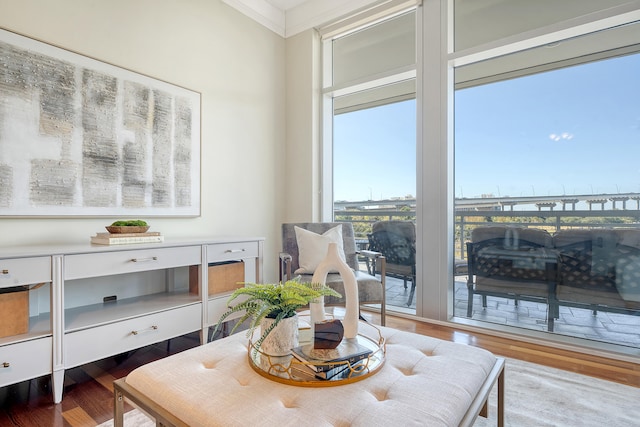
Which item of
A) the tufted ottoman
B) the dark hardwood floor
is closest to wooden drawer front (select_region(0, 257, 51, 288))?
the dark hardwood floor

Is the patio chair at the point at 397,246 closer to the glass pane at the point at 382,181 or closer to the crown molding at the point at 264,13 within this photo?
the glass pane at the point at 382,181

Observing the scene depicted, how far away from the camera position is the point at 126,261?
6.54 ft

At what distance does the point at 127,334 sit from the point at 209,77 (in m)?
2.16

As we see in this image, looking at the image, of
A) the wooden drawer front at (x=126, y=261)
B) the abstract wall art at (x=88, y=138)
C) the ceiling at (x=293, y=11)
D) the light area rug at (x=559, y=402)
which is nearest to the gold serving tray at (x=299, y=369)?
the light area rug at (x=559, y=402)

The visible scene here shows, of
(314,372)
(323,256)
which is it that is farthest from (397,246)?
(314,372)

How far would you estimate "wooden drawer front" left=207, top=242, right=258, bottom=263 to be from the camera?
2467 mm

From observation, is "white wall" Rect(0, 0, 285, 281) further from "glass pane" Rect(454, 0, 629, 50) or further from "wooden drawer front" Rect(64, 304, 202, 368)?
"glass pane" Rect(454, 0, 629, 50)

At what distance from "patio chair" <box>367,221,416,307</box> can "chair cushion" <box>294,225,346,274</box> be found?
2.23 ft

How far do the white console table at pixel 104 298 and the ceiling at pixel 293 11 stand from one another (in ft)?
7.50

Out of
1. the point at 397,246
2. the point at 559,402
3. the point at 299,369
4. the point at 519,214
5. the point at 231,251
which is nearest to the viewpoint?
the point at 299,369

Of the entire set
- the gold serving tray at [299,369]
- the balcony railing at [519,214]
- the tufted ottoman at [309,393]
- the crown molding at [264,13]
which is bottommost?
the tufted ottoman at [309,393]

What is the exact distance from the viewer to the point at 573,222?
2.49 metres

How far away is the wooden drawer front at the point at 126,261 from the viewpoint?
1.79 m

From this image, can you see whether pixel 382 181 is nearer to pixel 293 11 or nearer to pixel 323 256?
pixel 323 256
